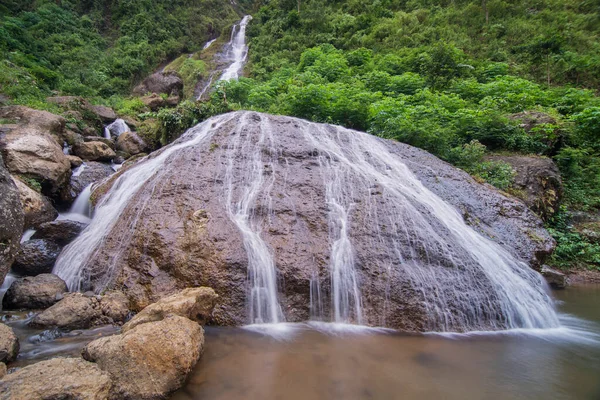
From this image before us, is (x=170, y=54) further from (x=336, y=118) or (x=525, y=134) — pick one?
(x=525, y=134)

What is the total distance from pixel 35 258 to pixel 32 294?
1096 mm

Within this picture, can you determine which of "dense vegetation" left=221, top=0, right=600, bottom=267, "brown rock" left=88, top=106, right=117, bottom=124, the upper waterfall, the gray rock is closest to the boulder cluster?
the upper waterfall

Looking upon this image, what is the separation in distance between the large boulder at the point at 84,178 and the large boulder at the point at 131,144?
1.55 metres

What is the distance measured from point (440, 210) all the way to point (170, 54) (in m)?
30.1

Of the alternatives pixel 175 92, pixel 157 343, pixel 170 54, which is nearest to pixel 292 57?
pixel 175 92

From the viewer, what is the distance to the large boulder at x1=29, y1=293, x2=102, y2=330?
11.2ft

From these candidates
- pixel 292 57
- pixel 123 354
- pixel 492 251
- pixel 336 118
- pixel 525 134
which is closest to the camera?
pixel 123 354

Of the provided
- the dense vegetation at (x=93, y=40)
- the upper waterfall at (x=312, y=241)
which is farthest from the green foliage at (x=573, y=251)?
the dense vegetation at (x=93, y=40)

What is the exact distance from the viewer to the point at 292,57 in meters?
21.7

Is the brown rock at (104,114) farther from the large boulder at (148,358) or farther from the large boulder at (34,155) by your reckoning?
the large boulder at (148,358)

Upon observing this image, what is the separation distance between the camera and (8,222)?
11.5 feet

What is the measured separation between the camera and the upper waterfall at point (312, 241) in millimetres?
4074

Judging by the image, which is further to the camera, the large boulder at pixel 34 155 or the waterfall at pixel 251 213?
the large boulder at pixel 34 155

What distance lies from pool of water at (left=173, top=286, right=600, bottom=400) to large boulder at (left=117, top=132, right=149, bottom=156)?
9.18 metres
